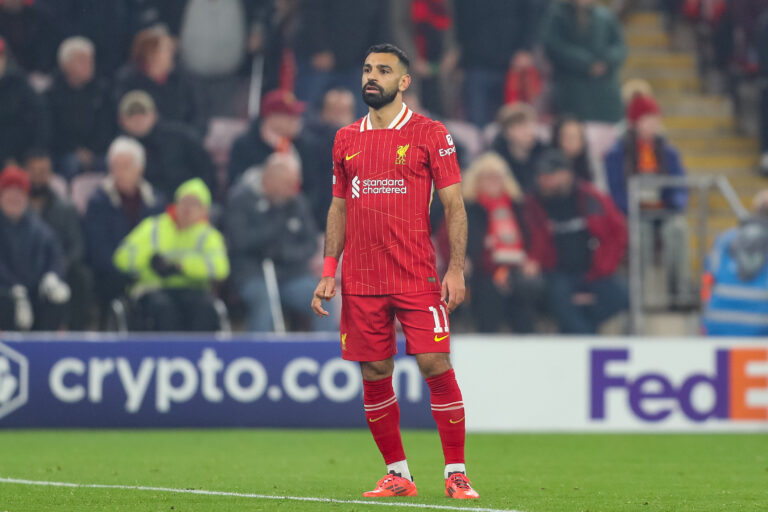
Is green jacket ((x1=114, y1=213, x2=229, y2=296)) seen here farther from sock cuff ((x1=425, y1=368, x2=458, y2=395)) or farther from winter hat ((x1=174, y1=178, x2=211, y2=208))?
sock cuff ((x1=425, y1=368, x2=458, y2=395))

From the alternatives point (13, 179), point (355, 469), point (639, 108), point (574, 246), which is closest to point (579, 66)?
point (639, 108)

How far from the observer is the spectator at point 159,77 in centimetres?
1408

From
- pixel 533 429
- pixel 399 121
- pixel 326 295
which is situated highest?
pixel 399 121

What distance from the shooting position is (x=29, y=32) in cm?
1432

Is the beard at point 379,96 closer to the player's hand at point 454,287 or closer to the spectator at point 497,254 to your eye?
the player's hand at point 454,287

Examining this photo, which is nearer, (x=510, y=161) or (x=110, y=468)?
(x=110, y=468)

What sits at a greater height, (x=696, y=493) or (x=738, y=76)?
(x=738, y=76)

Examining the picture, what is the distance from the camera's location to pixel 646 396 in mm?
12109

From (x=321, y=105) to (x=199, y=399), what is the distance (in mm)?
3942

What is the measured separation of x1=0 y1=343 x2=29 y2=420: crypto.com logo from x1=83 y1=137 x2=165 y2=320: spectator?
1484mm

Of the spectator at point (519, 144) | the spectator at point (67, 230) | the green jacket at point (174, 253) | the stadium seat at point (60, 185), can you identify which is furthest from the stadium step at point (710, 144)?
the spectator at point (67, 230)

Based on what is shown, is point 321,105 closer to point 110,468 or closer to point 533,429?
point 533,429

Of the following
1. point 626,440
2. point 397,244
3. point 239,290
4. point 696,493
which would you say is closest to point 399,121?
point 397,244

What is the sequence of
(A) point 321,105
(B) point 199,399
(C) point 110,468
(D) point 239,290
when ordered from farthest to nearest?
(A) point 321,105, (D) point 239,290, (B) point 199,399, (C) point 110,468
